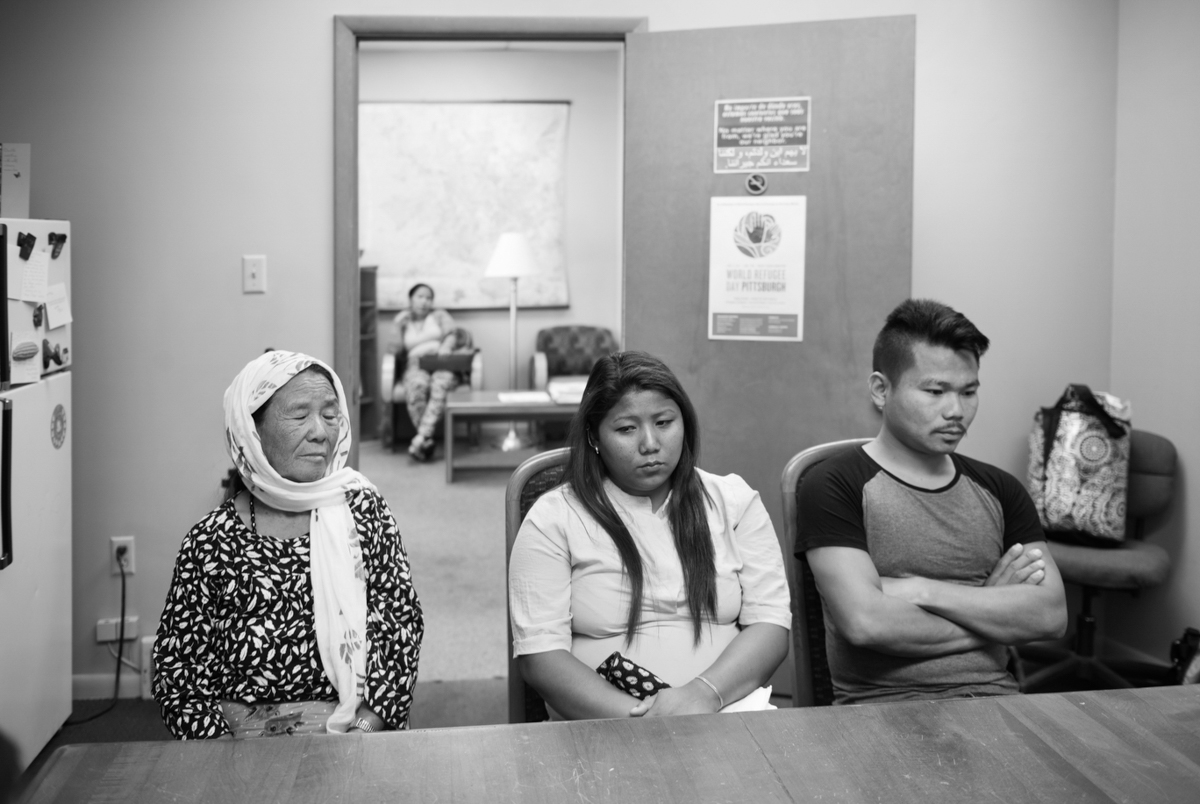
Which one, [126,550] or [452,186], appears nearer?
[126,550]

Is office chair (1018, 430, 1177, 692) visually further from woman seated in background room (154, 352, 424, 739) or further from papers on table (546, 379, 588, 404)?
papers on table (546, 379, 588, 404)

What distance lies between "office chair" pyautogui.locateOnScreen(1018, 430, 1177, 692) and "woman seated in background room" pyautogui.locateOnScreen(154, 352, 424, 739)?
2041 millimetres

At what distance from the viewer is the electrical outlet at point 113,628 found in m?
3.20

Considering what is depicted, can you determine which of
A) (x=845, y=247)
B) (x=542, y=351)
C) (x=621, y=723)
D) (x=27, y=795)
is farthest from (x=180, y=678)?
(x=542, y=351)

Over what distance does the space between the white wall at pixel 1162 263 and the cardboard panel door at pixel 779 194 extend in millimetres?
769

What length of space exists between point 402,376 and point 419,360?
0.38 m

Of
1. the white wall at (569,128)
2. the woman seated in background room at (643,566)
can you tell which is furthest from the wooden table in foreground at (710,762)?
the white wall at (569,128)

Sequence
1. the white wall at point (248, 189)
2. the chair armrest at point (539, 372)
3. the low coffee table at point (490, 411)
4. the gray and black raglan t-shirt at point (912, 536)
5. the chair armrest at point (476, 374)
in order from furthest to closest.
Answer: the chair armrest at point (539, 372) < the chair armrest at point (476, 374) < the low coffee table at point (490, 411) < the white wall at point (248, 189) < the gray and black raglan t-shirt at point (912, 536)

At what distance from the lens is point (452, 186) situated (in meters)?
8.05

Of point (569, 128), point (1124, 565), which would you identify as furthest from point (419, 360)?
point (1124, 565)

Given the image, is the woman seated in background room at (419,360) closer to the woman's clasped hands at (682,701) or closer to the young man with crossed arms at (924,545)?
the young man with crossed arms at (924,545)

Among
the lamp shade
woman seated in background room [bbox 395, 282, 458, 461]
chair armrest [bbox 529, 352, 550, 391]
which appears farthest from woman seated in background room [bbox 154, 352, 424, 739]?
chair armrest [bbox 529, 352, 550, 391]

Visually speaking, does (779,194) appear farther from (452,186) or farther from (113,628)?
(452,186)

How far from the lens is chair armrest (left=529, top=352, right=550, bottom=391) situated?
769cm
